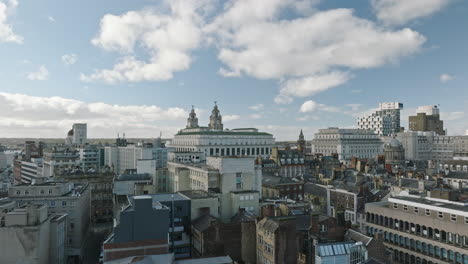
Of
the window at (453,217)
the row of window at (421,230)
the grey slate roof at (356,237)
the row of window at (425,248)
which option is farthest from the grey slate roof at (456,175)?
the grey slate roof at (356,237)

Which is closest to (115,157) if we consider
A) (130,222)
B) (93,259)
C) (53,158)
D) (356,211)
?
(53,158)

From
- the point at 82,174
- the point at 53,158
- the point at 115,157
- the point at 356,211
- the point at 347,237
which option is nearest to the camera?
the point at 347,237

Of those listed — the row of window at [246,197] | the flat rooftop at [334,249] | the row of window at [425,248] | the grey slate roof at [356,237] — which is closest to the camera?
the flat rooftop at [334,249]

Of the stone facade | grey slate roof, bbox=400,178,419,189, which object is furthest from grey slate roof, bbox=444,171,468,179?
the stone facade

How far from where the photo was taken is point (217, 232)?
5288 cm

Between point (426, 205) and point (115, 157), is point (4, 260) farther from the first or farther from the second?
point (115, 157)

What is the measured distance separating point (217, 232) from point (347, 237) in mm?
18288

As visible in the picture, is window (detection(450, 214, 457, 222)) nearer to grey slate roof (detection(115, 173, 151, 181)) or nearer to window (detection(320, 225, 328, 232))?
window (detection(320, 225, 328, 232))

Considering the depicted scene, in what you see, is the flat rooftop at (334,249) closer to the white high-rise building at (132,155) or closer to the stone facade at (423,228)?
the stone facade at (423,228)

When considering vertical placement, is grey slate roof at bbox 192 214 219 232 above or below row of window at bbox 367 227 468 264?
above

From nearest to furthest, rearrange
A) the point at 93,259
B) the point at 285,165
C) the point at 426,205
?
the point at 426,205 < the point at 93,259 < the point at 285,165

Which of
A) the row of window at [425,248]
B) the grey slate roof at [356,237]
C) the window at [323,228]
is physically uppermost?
the window at [323,228]

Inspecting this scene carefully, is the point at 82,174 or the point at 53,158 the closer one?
the point at 82,174

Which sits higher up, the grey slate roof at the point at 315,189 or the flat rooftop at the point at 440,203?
the flat rooftop at the point at 440,203
